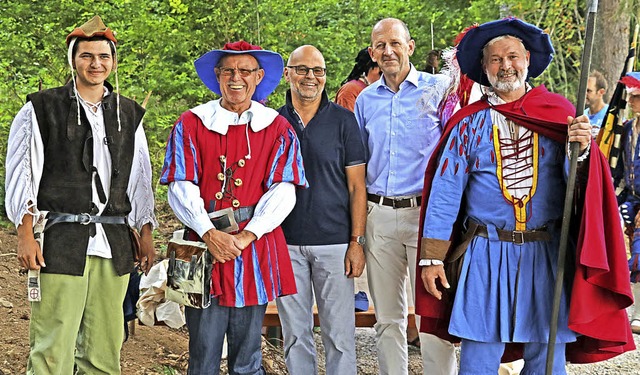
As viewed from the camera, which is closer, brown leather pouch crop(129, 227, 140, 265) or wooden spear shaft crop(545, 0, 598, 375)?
wooden spear shaft crop(545, 0, 598, 375)

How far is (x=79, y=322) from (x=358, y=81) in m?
2.81

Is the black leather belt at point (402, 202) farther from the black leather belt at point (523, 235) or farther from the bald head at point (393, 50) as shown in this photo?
the black leather belt at point (523, 235)

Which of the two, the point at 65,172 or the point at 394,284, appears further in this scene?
the point at 394,284

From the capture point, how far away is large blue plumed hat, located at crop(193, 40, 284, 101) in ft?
14.1

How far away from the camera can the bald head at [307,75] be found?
470 cm

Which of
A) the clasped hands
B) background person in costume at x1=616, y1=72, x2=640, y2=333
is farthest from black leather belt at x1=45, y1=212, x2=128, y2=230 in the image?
background person in costume at x1=616, y1=72, x2=640, y2=333

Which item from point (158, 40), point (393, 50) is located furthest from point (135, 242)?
point (158, 40)

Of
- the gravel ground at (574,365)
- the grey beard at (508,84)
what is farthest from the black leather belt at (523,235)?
the gravel ground at (574,365)

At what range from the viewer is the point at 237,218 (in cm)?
416

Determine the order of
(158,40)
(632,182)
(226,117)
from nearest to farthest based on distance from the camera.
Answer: (226,117) < (632,182) < (158,40)

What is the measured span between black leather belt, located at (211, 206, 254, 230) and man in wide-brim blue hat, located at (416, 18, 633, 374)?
84 cm

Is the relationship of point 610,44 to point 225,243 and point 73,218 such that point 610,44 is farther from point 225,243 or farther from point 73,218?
point 73,218

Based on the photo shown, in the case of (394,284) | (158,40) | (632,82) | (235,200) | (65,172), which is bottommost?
(394,284)

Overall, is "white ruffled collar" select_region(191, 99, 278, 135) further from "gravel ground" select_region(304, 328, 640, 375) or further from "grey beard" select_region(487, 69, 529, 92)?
"gravel ground" select_region(304, 328, 640, 375)
